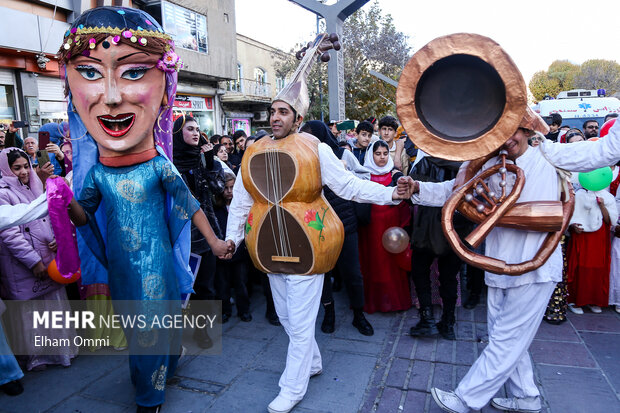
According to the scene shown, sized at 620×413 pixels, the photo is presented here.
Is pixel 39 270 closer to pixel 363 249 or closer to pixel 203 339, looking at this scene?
pixel 203 339

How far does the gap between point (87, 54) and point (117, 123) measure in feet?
1.39

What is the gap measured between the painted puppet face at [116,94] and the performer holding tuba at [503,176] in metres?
1.57

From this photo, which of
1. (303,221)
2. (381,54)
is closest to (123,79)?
(303,221)

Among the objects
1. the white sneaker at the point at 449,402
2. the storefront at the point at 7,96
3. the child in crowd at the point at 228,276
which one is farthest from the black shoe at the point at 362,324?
the storefront at the point at 7,96

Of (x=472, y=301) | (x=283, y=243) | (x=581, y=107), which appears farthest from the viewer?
(x=581, y=107)

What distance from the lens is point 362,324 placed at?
3975mm

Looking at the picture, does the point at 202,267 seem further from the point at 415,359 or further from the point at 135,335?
the point at 415,359

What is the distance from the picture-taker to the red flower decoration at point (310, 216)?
286 centimetres

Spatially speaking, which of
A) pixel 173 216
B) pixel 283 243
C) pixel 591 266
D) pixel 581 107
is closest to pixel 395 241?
pixel 283 243

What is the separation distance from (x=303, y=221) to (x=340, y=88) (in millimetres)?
5171

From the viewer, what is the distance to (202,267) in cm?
394

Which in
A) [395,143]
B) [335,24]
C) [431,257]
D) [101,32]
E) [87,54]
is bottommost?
[431,257]

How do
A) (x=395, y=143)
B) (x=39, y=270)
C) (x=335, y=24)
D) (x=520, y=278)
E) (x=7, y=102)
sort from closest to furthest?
(x=520, y=278) < (x=39, y=270) < (x=395, y=143) < (x=335, y=24) < (x=7, y=102)

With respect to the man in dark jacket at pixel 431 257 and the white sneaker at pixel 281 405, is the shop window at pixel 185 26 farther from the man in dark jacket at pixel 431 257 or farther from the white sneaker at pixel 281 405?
the white sneaker at pixel 281 405
